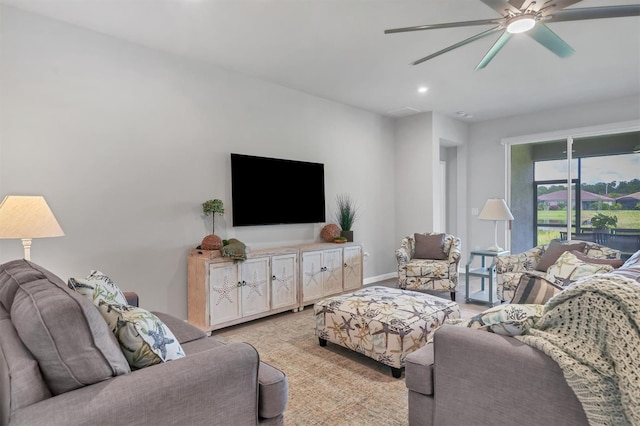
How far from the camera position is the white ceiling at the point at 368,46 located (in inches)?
105

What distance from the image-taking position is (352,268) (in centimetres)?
469

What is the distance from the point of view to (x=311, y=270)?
13.7 ft

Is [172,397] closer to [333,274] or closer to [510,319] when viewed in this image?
[510,319]

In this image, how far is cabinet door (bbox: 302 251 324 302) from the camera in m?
4.12

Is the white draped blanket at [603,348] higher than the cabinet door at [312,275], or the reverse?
the white draped blanket at [603,348]

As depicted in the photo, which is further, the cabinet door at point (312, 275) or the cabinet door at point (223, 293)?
the cabinet door at point (312, 275)

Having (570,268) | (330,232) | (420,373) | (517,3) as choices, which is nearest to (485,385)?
(420,373)

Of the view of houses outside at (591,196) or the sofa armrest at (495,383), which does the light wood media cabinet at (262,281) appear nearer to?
the sofa armrest at (495,383)

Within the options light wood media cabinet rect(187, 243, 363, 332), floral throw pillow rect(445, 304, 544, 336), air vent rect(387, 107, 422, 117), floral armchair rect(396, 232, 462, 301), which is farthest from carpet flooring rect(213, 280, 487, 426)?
air vent rect(387, 107, 422, 117)

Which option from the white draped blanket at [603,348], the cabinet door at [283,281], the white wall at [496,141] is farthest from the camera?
the white wall at [496,141]

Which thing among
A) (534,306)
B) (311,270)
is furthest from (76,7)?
(534,306)

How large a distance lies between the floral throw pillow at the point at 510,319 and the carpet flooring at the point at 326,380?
814mm

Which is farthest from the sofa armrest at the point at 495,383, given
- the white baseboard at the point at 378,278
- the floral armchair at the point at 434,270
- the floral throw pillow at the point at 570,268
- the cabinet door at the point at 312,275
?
the white baseboard at the point at 378,278

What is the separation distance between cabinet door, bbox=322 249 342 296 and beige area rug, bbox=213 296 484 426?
3.18 feet
